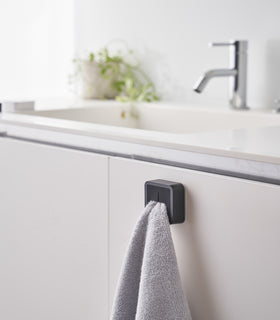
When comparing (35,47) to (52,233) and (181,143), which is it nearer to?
(52,233)

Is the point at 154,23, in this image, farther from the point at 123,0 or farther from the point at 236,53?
the point at 236,53

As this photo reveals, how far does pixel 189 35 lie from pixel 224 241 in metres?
0.88

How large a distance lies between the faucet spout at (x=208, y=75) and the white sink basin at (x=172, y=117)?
82mm

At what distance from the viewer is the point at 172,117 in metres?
1.47

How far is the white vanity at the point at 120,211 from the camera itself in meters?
0.75

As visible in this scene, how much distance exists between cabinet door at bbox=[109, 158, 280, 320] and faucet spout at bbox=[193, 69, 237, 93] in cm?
41

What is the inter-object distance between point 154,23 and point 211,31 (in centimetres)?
21

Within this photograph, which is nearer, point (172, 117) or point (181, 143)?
point (181, 143)

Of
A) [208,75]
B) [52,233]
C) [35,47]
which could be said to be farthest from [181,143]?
[35,47]

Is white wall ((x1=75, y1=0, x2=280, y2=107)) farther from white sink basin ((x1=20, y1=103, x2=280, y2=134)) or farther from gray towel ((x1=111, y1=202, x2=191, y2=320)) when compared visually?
gray towel ((x1=111, y1=202, x2=191, y2=320))

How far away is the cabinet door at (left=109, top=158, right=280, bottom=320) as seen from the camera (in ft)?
2.37

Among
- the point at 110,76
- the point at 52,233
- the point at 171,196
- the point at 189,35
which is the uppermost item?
the point at 189,35

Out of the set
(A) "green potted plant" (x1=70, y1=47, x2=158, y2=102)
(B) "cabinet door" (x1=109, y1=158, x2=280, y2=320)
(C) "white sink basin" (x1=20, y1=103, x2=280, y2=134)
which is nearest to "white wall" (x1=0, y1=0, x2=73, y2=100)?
(A) "green potted plant" (x1=70, y1=47, x2=158, y2=102)

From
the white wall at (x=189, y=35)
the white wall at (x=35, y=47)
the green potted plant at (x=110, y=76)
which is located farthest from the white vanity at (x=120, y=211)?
the white wall at (x=35, y=47)
